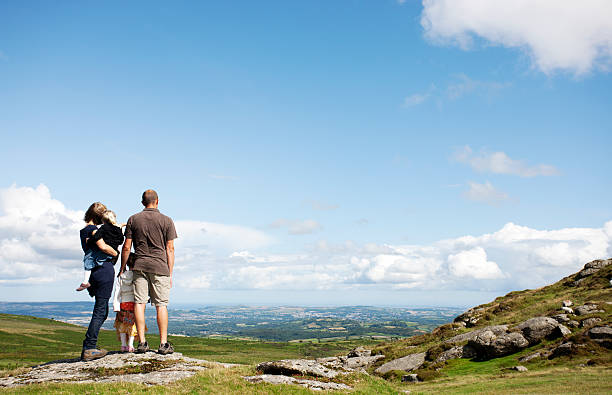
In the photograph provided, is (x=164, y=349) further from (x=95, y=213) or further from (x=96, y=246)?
(x=95, y=213)

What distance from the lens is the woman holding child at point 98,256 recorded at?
14.9 metres

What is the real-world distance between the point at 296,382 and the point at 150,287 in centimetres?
642

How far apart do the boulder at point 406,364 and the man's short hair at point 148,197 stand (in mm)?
44198

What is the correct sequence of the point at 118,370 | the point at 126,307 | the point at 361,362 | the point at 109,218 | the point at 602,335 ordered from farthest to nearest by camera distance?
the point at 361,362 → the point at 602,335 → the point at 126,307 → the point at 109,218 → the point at 118,370

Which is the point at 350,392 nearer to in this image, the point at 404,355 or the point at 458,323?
the point at 404,355

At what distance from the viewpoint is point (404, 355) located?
60.0m

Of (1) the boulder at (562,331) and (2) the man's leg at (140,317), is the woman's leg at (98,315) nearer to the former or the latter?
(2) the man's leg at (140,317)

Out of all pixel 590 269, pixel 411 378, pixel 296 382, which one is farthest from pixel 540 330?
pixel 590 269

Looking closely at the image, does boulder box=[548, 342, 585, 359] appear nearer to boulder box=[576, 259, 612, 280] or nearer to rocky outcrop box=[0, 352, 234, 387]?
rocky outcrop box=[0, 352, 234, 387]

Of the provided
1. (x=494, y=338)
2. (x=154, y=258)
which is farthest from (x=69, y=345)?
(x=154, y=258)

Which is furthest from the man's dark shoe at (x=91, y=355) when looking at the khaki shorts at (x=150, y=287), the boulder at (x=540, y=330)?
the boulder at (x=540, y=330)

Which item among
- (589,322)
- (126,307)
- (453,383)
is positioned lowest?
(453,383)

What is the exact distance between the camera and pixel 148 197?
51.0ft

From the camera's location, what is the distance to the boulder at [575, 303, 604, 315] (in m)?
47.2
